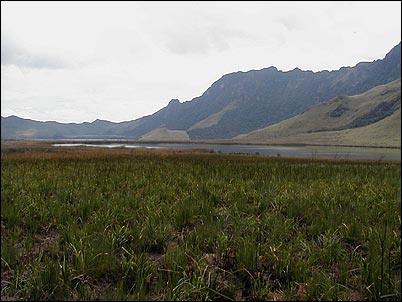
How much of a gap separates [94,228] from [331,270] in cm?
456

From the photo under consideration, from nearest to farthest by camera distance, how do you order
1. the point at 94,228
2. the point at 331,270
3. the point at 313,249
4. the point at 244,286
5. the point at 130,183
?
the point at 244,286 → the point at 331,270 → the point at 313,249 → the point at 94,228 → the point at 130,183

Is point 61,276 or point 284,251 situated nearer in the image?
point 61,276

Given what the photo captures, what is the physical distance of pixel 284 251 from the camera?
5.10m

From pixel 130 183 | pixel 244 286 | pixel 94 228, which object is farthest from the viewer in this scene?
pixel 130 183

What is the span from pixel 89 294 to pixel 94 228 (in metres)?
2.16

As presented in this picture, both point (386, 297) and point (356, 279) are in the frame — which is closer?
point (386, 297)

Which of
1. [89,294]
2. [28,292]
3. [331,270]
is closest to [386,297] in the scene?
[331,270]

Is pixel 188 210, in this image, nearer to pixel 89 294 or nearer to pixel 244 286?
pixel 244 286

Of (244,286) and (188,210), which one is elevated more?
(188,210)

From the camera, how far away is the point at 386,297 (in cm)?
419

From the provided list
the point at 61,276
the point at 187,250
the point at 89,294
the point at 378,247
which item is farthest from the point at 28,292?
the point at 378,247

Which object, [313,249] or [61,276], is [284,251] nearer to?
[313,249]

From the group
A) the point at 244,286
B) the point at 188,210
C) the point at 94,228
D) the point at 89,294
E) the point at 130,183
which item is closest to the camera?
the point at 89,294

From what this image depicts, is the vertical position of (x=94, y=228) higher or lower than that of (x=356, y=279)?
higher
